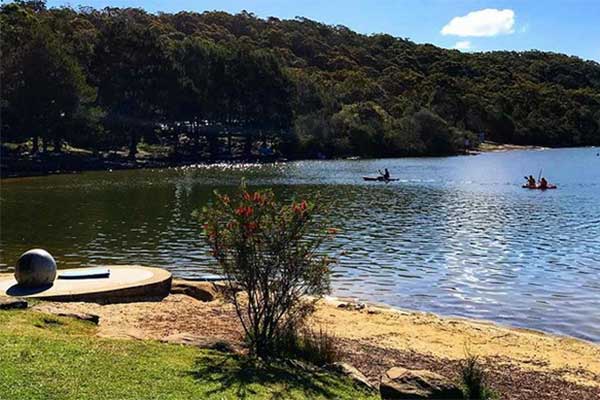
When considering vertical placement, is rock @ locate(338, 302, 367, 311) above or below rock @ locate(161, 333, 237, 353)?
below

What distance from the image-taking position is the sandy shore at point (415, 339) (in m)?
10.8

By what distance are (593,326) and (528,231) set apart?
1613 cm

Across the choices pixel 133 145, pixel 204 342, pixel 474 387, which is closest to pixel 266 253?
pixel 204 342

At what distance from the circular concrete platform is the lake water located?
483 centimetres

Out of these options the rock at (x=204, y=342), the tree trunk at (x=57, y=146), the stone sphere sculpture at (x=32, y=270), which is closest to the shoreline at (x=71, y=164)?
the tree trunk at (x=57, y=146)

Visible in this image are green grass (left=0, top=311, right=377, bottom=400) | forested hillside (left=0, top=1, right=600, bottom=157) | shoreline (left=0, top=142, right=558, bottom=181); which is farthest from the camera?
forested hillside (left=0, top=1, right=600, bottom=157)

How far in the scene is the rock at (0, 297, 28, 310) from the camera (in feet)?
37.6

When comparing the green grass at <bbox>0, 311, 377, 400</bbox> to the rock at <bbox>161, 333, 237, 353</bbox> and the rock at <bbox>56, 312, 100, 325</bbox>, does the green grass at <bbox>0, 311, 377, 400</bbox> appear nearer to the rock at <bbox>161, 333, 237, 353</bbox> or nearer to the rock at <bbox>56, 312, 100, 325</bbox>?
the rock at <bbox>161, 333, 237, 353</bbox>

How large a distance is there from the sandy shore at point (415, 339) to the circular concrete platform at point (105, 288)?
0.46m

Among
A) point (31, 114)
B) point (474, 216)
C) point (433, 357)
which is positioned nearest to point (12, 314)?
point (433, 357)

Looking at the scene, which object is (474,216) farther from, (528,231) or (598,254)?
(598,254)

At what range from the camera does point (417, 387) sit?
862 centimetres

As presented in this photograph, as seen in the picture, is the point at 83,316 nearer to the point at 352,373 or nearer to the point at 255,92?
the point at 352,373

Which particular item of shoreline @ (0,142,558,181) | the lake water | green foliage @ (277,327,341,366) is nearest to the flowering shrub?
green foliage @ (277,327,341,366)
